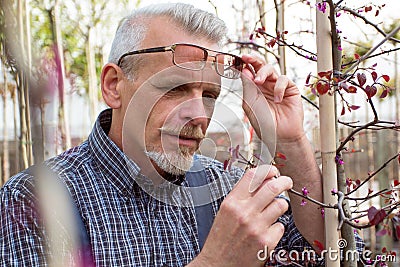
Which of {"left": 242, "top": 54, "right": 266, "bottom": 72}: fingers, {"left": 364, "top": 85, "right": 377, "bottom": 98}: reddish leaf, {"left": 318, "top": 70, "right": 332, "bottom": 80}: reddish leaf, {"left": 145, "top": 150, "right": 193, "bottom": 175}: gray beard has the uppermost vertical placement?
{"left": 242, "top": 54, "right": 266, "bottom": 72}: fingers

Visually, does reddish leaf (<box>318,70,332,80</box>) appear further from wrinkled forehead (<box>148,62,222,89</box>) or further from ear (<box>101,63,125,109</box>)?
ear (<box>101,63,125,109</box>)

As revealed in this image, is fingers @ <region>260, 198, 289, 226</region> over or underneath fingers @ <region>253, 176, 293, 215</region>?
underneath

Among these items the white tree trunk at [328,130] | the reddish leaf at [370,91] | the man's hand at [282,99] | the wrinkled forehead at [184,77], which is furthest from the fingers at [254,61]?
the reddish leaf at [370,91]

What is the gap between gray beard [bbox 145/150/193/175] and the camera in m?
1.29

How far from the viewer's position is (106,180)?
1324mm

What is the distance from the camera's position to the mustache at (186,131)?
4.10 ft

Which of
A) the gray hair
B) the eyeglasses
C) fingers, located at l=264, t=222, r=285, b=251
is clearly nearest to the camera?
fingers, located at l=264, t=222, r=285, b=251

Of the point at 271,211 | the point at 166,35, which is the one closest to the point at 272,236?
the point at 271,211

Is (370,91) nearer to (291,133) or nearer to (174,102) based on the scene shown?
(291,133)

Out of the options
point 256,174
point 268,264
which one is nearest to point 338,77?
point 256,174

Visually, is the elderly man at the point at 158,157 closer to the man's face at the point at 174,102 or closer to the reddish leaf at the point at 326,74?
the man's face at the point at 174,102

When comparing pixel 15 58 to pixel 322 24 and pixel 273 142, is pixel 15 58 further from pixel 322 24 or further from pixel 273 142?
pixel 273 142

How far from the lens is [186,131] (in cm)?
125

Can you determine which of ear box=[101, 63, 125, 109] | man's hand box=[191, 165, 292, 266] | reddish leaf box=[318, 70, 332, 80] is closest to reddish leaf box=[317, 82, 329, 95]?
reddish leaf box=[318, 70, 332, 80]
